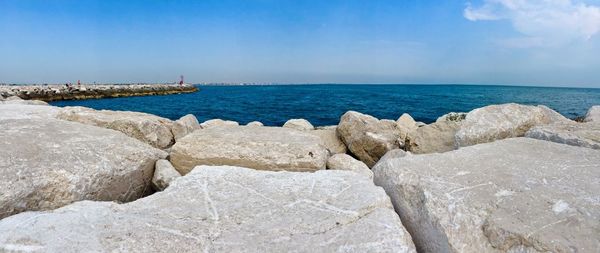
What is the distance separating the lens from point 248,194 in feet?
12.6

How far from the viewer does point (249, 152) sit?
573 centimetres

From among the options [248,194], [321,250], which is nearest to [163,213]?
[248,194]

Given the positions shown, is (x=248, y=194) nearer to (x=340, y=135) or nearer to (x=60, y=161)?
(x=60, y=161)

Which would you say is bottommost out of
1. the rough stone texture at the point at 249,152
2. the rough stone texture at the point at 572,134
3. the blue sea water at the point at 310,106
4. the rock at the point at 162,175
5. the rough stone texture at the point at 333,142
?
the blue sea water at the point at 310,106

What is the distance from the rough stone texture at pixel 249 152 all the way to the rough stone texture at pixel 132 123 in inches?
55.1

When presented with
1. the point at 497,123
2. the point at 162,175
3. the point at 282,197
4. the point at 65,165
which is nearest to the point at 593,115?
the point at 497,123

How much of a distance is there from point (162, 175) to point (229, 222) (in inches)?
85.7

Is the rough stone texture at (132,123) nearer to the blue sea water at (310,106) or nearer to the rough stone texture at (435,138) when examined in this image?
the rough stone texture at (435,138)

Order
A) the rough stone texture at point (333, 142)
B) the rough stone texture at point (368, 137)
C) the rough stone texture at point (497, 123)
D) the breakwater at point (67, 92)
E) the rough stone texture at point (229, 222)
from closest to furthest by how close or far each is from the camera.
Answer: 1. the rough stone texture at point (229, 222)
2. the rough stone texture at point (497, 123)
3. the rough stone texture at point (368, 137)
4. the rough stone texture at point (333, 142)
5. the breakwater at point (67, 92)

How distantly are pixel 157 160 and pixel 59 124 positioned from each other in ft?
5.19

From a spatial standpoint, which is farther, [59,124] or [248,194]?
[59,124]

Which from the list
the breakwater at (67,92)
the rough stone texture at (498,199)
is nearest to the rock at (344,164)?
the rough stone texture at (498,199)

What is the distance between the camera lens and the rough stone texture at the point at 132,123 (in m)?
6.87

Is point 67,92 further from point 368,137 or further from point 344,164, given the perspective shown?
point 344,164
